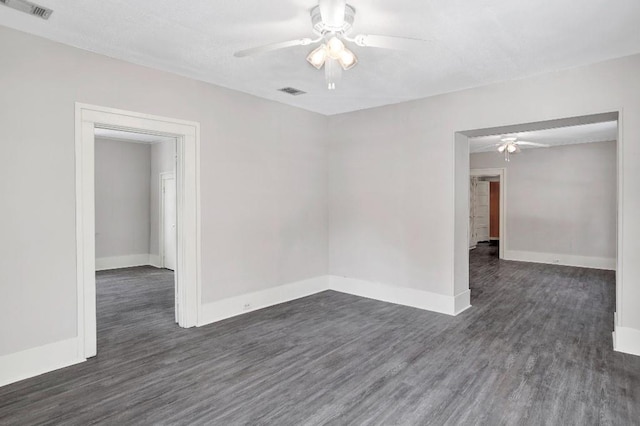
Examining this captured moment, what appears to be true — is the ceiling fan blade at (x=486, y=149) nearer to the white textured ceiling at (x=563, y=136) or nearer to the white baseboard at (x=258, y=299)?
the white textured ceiling at (x=563, y=136)

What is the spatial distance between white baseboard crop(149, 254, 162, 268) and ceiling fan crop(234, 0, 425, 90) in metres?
6.27

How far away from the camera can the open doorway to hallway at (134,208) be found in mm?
7352

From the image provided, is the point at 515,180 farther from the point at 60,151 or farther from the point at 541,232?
the point at 60,151

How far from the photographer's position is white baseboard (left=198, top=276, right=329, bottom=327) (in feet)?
14.0

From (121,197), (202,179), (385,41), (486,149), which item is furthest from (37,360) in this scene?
(486,149)

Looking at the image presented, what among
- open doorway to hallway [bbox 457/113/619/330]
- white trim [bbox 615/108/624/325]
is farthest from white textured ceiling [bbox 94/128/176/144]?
white trim [bbox 615/108/624/325]

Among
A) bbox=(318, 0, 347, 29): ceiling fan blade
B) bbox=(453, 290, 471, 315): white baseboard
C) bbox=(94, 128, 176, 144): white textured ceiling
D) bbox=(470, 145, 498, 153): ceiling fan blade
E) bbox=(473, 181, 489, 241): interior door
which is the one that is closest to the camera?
bbox=(318, 0, 347, 29): ceiling fan blade

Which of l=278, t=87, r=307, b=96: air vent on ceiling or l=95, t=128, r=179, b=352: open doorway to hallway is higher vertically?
l=278, t=87, r=307, b=96: air vent on ceiling

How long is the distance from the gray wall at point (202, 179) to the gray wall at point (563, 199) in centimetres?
527

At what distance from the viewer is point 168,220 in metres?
7.66

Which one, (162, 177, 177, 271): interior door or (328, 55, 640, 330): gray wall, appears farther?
(162, 177, 177, 271): interior door

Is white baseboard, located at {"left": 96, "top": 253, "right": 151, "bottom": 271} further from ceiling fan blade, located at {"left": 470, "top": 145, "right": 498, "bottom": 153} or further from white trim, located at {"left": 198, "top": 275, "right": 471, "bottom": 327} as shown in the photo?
ceiling fan blade, located at {"left": 470, "top": 145, "right": 498, "bottom": 153}

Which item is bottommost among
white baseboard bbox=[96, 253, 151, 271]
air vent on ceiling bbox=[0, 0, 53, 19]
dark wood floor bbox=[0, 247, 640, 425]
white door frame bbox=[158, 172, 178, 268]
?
dark wood floor bbox=[0, 247, 640, 425]

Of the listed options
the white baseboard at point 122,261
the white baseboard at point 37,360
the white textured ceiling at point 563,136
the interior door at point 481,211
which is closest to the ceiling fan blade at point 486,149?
the white textured ceiling at point 563,136
